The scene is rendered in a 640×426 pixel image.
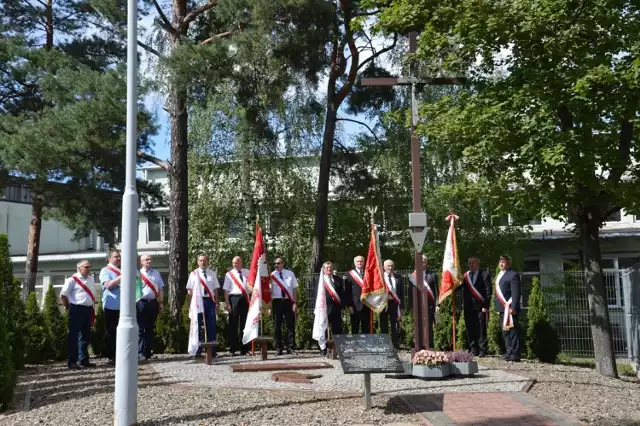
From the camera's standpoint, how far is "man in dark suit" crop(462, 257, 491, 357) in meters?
14.6

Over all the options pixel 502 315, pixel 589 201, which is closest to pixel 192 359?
pixel 502 315

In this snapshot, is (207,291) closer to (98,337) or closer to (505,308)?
(98,337)

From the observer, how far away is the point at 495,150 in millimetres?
11578

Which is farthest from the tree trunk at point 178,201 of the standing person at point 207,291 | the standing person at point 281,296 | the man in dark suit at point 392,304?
the man in dark suit at point 392,304

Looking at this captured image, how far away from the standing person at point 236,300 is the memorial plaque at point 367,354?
19.3ft

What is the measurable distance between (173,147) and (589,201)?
9671mm

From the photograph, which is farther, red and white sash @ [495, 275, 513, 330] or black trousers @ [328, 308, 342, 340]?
black trousers @ [328, 308, 342, 340]

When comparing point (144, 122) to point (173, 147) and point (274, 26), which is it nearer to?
point (173, 147)

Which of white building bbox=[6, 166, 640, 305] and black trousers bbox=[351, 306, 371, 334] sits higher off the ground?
white building bbox=[6, 166, 640, 305]

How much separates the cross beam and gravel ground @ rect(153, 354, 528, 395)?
93 cm

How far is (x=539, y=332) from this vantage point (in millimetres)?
15141

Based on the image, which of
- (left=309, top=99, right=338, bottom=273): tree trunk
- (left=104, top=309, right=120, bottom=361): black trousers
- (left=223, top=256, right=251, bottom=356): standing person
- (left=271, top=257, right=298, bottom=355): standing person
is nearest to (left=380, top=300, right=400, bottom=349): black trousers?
(left=271, top=257, right=298, bottom=355): standing person

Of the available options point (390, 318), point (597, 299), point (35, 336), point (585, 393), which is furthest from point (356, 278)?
point (35, 336)

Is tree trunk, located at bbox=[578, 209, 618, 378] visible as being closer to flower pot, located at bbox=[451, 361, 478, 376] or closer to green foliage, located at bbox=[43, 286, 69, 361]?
flower pot, located at bbox=[451, 361, 478, 376]
